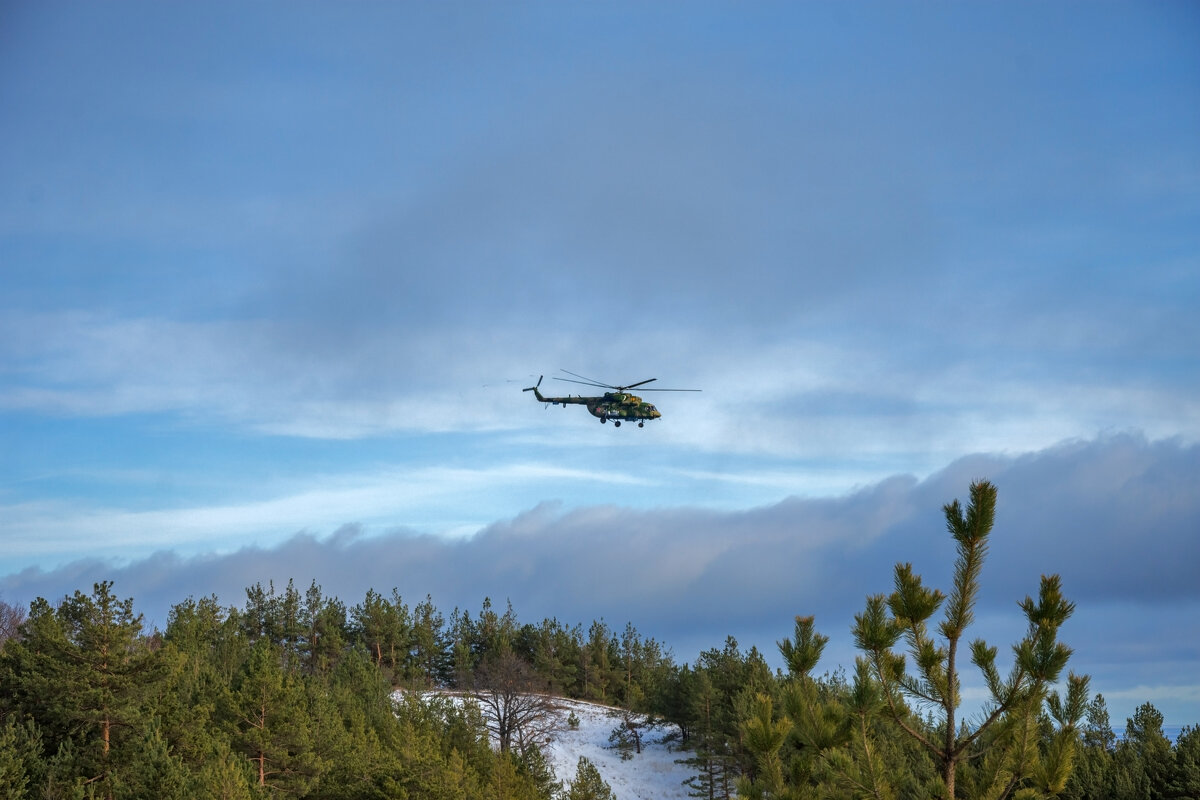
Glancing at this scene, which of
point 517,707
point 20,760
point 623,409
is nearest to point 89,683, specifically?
point 20,760

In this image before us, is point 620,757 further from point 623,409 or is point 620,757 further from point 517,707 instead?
point 623,409

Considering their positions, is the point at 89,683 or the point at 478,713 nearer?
the point at 89,683

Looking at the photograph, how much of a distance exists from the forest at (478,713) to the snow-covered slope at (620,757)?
9.39 feet

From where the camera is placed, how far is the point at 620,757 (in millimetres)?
76438

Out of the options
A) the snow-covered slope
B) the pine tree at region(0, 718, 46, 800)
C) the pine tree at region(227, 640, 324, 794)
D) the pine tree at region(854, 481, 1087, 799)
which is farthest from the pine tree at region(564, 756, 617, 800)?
the pine tree at region(854, 481, 1087, 799)

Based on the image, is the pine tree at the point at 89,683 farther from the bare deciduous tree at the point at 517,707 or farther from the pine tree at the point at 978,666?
the bare deciduous tree at the point at 517,707

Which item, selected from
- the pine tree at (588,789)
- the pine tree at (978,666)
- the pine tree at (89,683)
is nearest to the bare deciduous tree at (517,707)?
the pine tree at (588,789)

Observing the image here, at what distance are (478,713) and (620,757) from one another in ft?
73.7

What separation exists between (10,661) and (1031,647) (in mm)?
37891

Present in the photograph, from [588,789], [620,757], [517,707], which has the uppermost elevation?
[517,707]

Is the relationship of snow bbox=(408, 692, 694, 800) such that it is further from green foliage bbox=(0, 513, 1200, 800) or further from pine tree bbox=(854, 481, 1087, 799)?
pine tree bbox=(854, 481, 1087, 799)

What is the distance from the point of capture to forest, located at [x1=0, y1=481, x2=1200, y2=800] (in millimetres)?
11203

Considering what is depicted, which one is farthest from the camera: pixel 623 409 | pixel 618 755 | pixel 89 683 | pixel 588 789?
pixel 618 755

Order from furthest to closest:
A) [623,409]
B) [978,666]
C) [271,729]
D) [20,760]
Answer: [623,409], [271,729], [20,760], [978,666]
